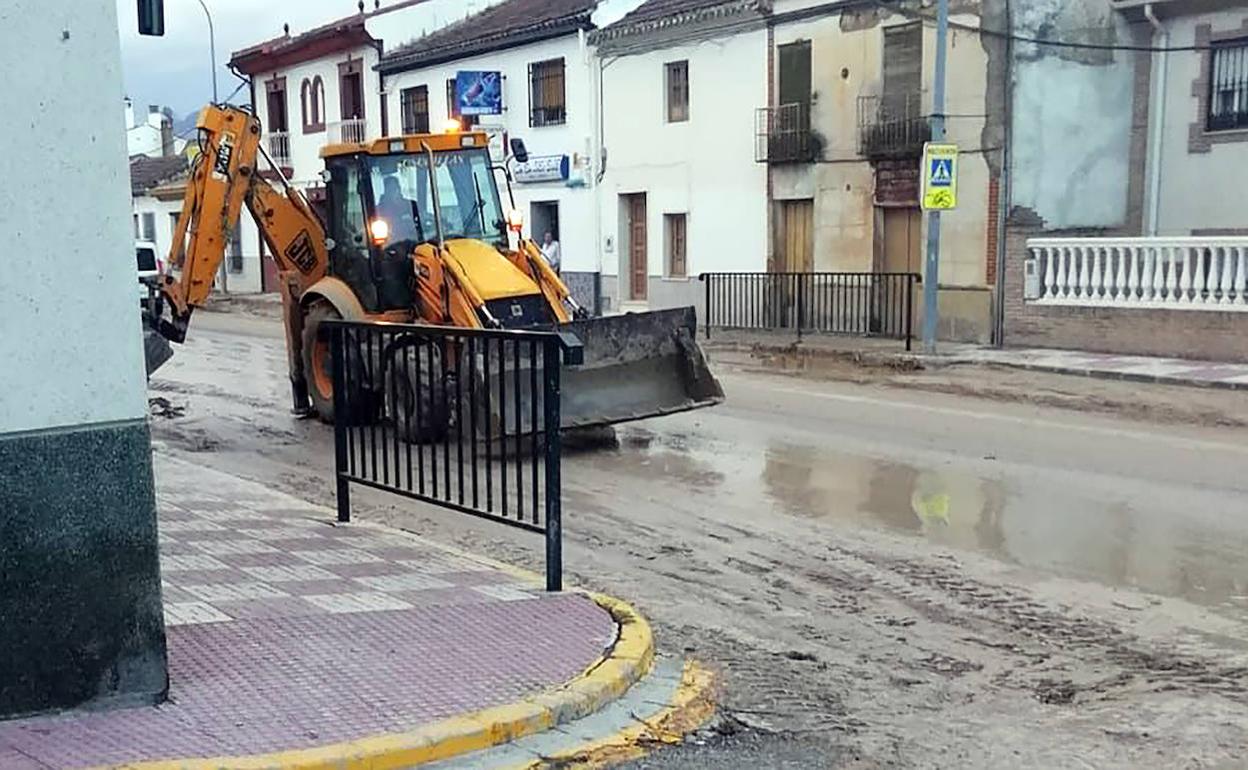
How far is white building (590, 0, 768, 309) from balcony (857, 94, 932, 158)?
2.82 metres

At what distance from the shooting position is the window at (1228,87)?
1920cm

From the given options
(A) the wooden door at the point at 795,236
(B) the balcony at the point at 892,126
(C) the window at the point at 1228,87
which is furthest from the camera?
(A) the wooden door at the point at 795,236

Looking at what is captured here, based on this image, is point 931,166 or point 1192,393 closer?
point 1192,393

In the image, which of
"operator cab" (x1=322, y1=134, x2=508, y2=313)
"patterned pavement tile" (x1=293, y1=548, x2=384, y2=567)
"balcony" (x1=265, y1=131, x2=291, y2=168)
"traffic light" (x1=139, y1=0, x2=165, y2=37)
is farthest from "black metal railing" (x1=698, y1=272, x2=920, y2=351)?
"balcony" (x1=265, y1=131, x2=291, y2=168)

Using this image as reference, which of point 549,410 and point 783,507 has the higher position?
point 549,410

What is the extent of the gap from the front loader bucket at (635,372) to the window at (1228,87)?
11780mm

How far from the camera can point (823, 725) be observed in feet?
16.6

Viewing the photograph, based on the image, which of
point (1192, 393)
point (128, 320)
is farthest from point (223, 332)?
point (128, 320)

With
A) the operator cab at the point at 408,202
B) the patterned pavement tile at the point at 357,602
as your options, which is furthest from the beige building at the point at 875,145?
the patterned pavement tile at the point at 357,602

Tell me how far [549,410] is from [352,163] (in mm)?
7312

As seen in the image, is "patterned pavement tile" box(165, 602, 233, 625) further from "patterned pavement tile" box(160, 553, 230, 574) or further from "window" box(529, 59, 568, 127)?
"window" box(529, 59, 568, 127)

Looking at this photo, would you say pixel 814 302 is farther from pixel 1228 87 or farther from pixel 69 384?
pixel 69 384

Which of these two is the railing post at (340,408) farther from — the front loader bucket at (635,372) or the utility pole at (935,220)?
the utility pole at (935,220)

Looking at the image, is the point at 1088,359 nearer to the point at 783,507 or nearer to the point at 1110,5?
the point at 1110,5
